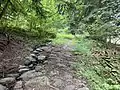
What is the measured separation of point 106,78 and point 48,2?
16.6 feet

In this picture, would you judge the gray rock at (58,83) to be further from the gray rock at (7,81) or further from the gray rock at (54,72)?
the gray rock at (7,81)

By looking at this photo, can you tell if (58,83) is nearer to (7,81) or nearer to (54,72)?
(54,72)

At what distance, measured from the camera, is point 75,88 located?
3.37 meters

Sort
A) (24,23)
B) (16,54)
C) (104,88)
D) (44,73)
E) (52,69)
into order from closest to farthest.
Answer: (104,88), (44,73), (52,69), (16,54), (24,23)

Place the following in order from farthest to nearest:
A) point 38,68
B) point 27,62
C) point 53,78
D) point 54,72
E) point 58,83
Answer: point 27,62 → point 38,68 → point 54,72 → point 53,78 → point 58,83

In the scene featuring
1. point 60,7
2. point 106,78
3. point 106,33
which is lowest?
point 106,78

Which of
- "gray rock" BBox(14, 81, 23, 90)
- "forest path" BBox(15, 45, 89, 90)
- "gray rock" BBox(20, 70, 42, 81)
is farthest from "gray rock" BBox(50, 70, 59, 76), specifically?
"gray rock" BBox(14, 81, 23, 90)

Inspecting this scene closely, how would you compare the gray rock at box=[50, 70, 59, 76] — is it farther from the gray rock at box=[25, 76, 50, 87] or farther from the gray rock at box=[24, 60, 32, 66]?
the gray rock at box=[24, 60, 32, 66]

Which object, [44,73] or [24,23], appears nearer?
[44,73]

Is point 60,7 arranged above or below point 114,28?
above

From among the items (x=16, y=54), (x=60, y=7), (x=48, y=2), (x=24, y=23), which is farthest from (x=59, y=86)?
(x=48, y=2)

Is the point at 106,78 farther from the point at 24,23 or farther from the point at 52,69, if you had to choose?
the point at 24,23

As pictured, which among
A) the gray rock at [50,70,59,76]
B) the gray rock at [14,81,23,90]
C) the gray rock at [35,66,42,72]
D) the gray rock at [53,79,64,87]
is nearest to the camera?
the gray rock at [14,81,23,90]

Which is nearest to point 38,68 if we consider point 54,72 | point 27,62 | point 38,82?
point 54,72
